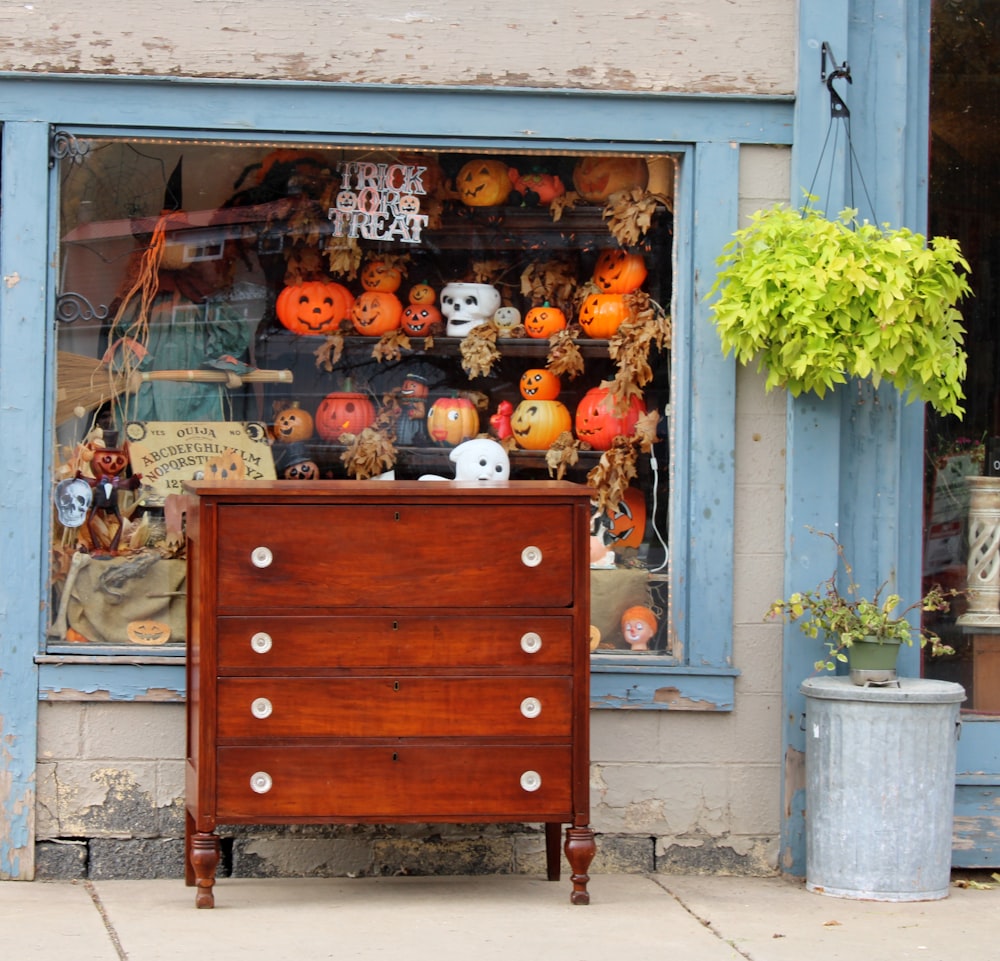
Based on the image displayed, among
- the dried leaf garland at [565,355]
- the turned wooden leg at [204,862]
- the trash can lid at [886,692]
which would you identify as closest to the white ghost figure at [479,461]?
the dried leaf garland at [565,355]

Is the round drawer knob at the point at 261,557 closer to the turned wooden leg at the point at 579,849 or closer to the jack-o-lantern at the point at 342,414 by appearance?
the jack-o-lantern at the point at 342,414

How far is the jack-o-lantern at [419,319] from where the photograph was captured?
589cm

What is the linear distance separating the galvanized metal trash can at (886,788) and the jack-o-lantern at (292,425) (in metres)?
2.11

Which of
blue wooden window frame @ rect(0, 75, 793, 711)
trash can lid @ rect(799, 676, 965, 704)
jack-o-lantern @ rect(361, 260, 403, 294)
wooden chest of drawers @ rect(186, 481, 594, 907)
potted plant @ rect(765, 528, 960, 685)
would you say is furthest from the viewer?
jack-o-lantern @ rect(361, 260, 403, 294)

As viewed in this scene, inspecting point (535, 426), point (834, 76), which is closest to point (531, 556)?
point (535, 426)

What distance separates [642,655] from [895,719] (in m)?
0.98

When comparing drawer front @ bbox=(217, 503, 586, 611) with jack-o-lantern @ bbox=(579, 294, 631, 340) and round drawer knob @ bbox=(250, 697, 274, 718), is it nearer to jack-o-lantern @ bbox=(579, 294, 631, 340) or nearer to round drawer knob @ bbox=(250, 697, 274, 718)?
round drawer knob @ bbox=(250, 697, 274, 718)

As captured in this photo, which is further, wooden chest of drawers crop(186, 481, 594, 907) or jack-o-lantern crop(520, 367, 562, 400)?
jack-o-lantern crop(520, 367, 562, 400)

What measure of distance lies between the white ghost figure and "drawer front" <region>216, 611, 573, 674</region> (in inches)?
38.6

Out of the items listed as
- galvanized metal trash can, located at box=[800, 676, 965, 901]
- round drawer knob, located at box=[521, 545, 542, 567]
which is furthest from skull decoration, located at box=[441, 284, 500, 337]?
galvanized metal trash can, located at box=[800, 676, 965, 901]

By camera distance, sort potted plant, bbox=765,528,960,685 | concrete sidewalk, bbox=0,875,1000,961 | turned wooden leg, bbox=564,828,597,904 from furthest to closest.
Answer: potted plant, bbox=765,528,960,685
turned wooden leg, bbox=564,828,597,904
concrete sidewalk, bbox=0,875,1000,961

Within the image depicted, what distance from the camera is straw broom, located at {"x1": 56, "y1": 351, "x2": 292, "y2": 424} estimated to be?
5.60 metres

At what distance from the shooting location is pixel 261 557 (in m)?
4.82

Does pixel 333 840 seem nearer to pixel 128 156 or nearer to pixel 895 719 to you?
pixel 895 719
